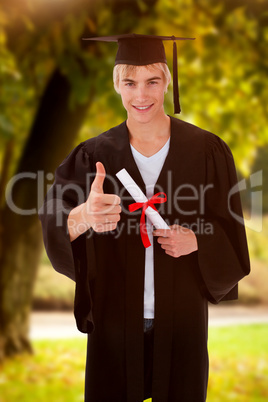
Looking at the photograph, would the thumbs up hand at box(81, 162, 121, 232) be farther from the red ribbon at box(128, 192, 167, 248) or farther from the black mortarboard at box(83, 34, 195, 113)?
the black mortarboard at box(83, 34, 195, 113)

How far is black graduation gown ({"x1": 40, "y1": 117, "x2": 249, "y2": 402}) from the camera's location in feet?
6.69

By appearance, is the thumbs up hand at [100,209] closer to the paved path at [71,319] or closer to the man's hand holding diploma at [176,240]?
the man's hand holding diploma at [176,240]

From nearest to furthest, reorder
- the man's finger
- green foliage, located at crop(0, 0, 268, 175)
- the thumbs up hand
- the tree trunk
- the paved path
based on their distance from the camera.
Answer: the thumbs up hand < the man's finger < green foliage, located at crop(0, 0, 268, 175) < the tree trunk < the paved path

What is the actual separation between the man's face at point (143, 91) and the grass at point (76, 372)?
3330 mm

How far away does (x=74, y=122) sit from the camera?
4355 millimetres

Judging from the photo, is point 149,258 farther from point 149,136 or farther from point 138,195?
point 149,136

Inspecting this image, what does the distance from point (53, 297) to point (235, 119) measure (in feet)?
16.9

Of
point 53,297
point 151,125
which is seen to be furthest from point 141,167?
point 53,297

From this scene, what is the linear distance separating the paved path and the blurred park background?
1122 millimetres

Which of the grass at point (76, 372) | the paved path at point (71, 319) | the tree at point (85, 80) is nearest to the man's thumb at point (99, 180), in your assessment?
the tree at point (85, 80)

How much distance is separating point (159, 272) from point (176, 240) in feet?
0.56

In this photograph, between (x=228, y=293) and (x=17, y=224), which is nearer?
(x=228, y=293)

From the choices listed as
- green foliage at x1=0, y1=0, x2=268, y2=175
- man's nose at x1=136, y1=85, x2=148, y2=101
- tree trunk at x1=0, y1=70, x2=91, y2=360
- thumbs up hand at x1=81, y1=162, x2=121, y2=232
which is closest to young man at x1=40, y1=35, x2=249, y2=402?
man's nose at x1=136, y1=85, x2=148, y2=101

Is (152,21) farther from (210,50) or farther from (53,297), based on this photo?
(53,297)
